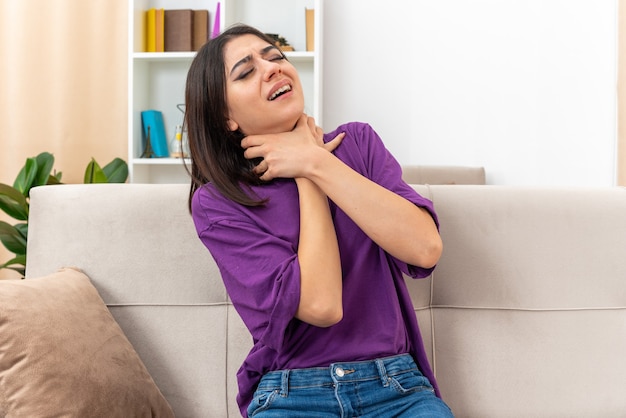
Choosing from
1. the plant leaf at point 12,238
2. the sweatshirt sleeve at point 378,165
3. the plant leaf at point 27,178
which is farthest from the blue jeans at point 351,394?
the plant leaf at point 27,178

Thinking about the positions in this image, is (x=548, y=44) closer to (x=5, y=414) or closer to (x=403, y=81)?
(x=403, y=81)

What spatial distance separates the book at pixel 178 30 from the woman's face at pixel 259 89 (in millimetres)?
2107

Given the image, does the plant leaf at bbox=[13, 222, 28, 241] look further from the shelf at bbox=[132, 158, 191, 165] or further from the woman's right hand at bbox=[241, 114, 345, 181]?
the woman's right hand at bbox=[241, 114, 345, 181]

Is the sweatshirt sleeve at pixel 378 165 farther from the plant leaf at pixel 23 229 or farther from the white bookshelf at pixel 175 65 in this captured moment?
the white bookshelf at pixel 175 65

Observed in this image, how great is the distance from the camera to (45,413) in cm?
128

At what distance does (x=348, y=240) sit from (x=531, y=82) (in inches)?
97.8

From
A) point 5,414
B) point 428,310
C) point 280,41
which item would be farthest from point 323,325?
point 280,41

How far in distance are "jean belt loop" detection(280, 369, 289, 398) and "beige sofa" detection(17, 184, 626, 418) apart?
29 centimetres

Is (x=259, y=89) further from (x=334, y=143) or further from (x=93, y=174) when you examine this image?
(x=93, y=174)

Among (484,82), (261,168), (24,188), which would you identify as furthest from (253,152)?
(484,82)

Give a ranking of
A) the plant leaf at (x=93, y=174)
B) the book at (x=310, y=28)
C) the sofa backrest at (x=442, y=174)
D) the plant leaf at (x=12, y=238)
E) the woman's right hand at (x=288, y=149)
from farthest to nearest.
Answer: the book at (x=310, y=28) → the sofa backrest at (x=442, y=174) → the plant leaf at (x=93, y=174) → the plant leaf at (x=12, y=238) → the woman's right hand at (x=288, y=149)

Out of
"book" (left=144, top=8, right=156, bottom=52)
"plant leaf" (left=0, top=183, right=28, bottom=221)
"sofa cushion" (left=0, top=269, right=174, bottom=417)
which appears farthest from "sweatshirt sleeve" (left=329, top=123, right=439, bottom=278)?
"book" (left=144, top=8, right=156, bottom=52)

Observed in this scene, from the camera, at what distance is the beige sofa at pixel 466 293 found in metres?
1.56

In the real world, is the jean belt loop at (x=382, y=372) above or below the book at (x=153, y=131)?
below
